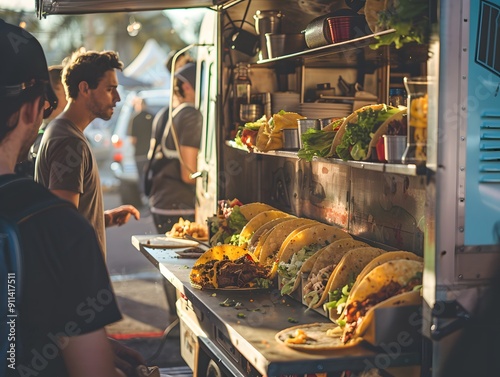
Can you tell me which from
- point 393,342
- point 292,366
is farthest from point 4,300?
point 393,342

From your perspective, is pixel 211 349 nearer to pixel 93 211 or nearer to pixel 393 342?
pixel 93 211

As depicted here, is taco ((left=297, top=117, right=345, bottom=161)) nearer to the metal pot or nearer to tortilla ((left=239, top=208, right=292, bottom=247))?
the metal pot

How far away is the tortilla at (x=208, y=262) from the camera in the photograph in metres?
5.27

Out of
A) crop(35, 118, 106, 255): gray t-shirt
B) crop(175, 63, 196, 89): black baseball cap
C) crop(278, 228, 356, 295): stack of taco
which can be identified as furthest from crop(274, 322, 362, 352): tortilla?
crop(175, 63, 196, 89): black baseball cap

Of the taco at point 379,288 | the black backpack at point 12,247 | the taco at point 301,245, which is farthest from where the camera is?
the taco at point 301,245

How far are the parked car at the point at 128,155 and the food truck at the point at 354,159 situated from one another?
10307mm

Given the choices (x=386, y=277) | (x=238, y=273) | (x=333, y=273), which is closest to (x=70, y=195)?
(x=238, y=273)

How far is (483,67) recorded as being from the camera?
3.49m

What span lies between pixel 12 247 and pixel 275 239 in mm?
3352

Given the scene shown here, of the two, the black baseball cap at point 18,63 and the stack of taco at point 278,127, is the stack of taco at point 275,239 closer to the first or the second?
the stack of taco at point 278,127

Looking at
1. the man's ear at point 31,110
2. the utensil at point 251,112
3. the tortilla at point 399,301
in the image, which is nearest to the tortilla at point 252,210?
the utensil at point 251,112

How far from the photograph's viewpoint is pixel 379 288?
392 centimetres

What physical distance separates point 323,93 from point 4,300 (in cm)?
453

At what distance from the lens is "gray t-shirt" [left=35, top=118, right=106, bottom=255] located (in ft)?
19.2
